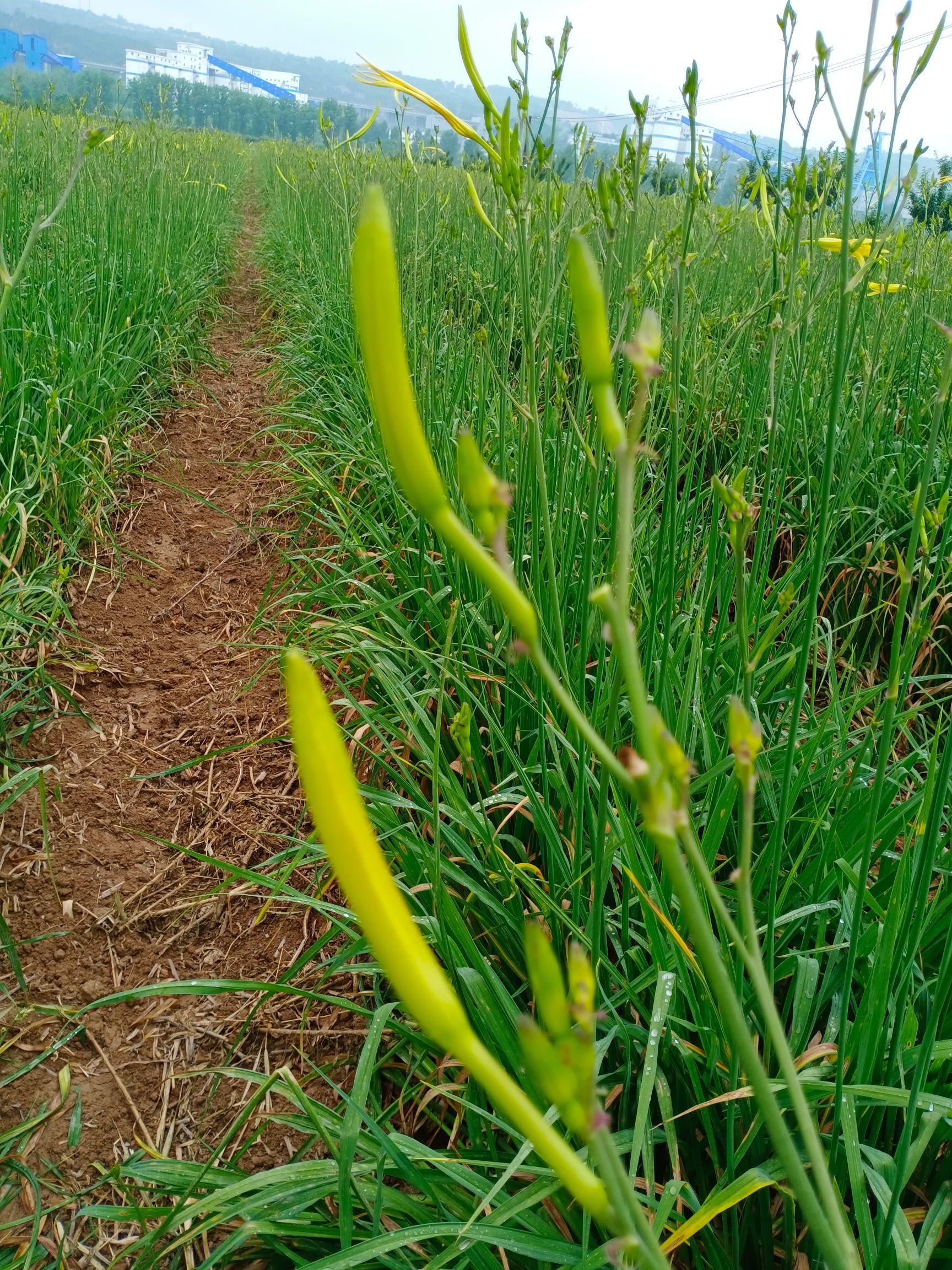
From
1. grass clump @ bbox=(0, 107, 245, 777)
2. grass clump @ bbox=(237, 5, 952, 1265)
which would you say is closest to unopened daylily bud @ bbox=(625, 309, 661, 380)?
grass clump @ bbox=(237, 5, 952, 1265)

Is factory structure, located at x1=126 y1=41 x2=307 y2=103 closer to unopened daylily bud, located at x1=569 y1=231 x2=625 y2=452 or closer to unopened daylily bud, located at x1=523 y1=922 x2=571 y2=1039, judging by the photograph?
unopened daylily bud, located at x1=569 y1=231 x2=625 y2=452

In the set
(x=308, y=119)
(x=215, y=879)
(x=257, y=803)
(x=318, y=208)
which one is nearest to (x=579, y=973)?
(x=215, y=879)

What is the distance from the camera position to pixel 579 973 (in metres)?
0.27

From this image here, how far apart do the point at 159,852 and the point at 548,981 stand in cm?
162

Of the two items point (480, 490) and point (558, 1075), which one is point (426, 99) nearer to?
point (480, 490)

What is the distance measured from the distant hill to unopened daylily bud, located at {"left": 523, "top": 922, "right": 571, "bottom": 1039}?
73.4 ft

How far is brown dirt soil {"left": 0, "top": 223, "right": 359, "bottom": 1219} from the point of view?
126 cm

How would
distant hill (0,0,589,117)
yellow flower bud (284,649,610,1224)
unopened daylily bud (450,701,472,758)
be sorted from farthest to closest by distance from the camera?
1. distant hill (0,0,589,117)
2. unopened daylily bud (450,701,472,758)
3. yellow flower bud (284,649,610,1224)

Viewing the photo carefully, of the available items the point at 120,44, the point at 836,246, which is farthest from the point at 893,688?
the point at 120,44

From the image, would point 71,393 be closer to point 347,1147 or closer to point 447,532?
point 347,1147

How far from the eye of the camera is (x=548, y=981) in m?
0.23

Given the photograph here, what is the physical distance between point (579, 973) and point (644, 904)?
853 millimetres

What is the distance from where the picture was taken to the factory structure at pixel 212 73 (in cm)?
2216

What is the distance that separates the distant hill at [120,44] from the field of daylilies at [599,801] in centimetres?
2100
